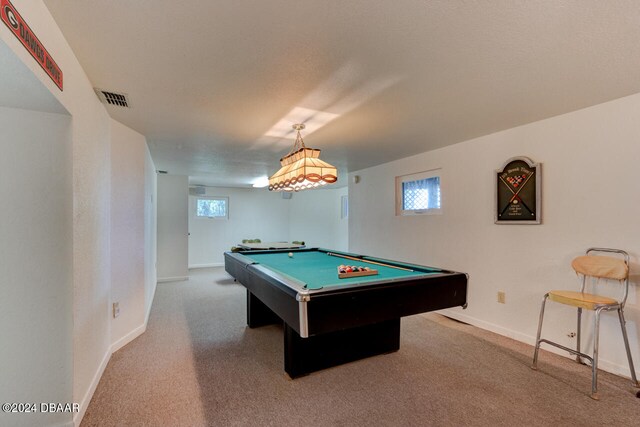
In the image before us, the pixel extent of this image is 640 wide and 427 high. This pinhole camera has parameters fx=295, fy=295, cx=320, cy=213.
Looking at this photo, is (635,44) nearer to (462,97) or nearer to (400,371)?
(462,97)

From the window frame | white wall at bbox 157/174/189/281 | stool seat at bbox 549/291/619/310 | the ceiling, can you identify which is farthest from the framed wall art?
the window frame

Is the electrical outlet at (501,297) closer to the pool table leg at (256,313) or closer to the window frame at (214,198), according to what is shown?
the pool table leg at (256,313)

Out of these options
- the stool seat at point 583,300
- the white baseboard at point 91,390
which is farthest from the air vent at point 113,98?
the stool seat at point 583,300

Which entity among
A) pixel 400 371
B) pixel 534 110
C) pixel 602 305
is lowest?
pixel 400 371

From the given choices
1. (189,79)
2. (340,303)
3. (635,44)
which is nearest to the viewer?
(635,44)

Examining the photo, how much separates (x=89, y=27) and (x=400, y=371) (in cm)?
285

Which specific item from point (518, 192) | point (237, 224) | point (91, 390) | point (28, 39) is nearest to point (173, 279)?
point (237, 224)

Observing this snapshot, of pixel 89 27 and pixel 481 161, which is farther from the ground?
pixel 89 27

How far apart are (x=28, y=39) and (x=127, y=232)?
2077mm

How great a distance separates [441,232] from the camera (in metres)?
3.67

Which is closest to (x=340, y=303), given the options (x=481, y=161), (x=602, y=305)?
(x=602, y=305)

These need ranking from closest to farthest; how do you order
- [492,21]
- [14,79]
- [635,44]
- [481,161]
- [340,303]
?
[14,79]
[492,21]
[635,44]
[340,303]
[481,161]

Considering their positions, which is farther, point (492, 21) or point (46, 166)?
point (46, 166)

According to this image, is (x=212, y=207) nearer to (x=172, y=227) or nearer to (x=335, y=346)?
(x=172, y=227)
